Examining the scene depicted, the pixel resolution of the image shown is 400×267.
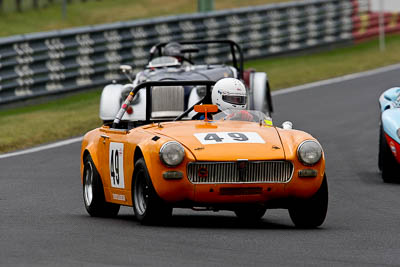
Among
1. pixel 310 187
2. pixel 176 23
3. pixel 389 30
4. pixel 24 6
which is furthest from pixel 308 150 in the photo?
pixel 24 6

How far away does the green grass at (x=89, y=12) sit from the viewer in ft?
135

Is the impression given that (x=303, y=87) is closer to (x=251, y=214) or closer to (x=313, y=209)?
(x=251, y=214)

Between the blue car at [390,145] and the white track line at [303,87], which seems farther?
the white track line at [303,87]

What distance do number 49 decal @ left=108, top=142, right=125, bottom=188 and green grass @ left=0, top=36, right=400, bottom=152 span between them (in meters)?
6.29

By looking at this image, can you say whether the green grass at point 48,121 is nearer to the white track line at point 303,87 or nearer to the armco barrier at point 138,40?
the white track line at point 303,87

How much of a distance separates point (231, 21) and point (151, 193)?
19.3 m

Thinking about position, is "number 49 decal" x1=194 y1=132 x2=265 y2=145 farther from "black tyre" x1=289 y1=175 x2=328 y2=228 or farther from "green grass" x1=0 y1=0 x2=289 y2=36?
"green grass" x1=0 y1=0 x2=289 y2=36

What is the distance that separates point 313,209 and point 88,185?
2.23m

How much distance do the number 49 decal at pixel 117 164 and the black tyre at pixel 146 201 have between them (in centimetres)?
37

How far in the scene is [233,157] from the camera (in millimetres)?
8570

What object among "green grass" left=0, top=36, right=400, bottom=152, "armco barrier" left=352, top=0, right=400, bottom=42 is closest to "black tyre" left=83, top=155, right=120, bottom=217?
"green grass" left=0, top=36, right=400, bottom=152

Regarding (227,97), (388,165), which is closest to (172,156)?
(227,97)

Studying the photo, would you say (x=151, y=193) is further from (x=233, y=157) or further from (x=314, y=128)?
(x=314, y=128)

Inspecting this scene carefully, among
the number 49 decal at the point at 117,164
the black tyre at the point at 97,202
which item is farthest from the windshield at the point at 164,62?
the number 49 decal at the point at 117,164
